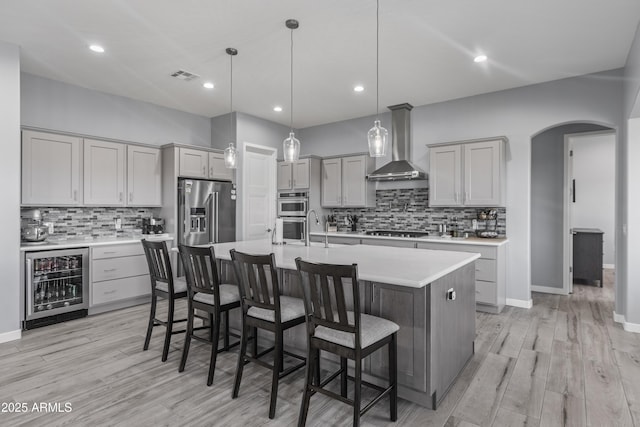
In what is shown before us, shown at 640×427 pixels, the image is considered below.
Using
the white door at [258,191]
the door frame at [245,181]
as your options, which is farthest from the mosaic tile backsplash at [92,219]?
the white door at [258,191]

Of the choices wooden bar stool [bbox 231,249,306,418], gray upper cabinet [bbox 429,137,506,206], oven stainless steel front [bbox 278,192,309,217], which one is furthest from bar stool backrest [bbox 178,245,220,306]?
gray upper cabinet [bbox 429,137,506,206]

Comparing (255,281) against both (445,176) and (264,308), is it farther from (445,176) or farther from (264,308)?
(445,176)

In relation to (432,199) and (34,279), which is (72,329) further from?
(432,199)

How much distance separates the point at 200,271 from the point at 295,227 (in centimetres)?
353

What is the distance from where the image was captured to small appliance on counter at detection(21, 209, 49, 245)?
396cm

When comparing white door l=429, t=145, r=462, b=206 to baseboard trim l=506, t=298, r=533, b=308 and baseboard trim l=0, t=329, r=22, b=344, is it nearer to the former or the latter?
baseboard trim l=506, t=298, r=533, b=308

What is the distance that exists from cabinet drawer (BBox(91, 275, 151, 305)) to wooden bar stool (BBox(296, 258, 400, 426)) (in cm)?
335

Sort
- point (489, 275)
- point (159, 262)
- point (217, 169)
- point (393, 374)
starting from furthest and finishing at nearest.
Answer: point (217, 169)
point (489, 275)
point (159, 262)
point (393, 374)

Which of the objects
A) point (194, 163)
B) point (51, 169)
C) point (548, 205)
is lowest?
point (548, 205)

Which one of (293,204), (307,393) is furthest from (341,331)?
(293,204)

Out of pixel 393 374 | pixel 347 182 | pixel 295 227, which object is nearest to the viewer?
pixel 393 374

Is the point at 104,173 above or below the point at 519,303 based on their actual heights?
above

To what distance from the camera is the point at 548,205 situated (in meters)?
5.31

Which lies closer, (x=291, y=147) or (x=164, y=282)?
(x=164, y=282)
